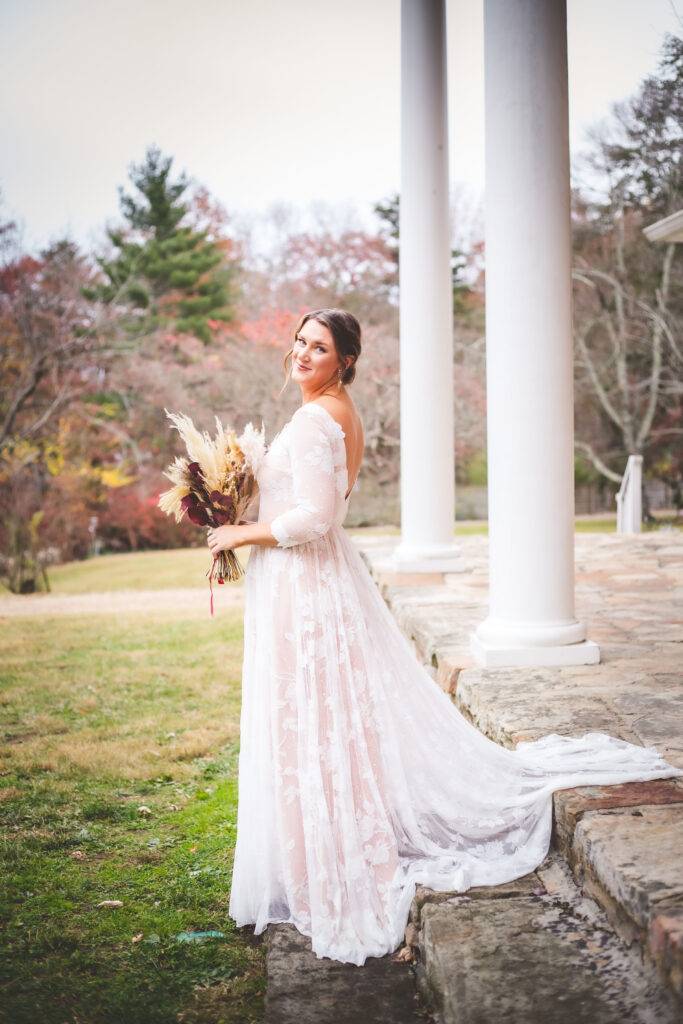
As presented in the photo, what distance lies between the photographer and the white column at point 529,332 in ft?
11.6

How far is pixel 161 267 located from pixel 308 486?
18506 mm

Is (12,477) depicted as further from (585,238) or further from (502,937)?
(502,937)

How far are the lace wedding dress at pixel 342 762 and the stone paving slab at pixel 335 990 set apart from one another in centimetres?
9

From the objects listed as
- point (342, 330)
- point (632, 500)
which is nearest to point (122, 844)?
point (342, 330)

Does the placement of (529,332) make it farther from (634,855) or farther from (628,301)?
(628,301)

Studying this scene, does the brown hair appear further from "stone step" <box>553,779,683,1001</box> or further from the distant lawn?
the distant lawn

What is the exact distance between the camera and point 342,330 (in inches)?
108

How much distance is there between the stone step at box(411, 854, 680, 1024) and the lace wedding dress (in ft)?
0.37

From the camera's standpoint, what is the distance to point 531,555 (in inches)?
145

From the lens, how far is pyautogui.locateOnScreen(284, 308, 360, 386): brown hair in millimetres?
2746

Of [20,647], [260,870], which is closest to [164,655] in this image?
[20,647]

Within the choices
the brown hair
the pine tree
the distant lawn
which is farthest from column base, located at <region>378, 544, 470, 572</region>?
the pine tree

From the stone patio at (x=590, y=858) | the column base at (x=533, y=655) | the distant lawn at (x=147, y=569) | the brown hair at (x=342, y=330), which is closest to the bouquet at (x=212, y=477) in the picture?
the brown hair at (x=342, y=330)

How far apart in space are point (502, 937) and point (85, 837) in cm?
206
